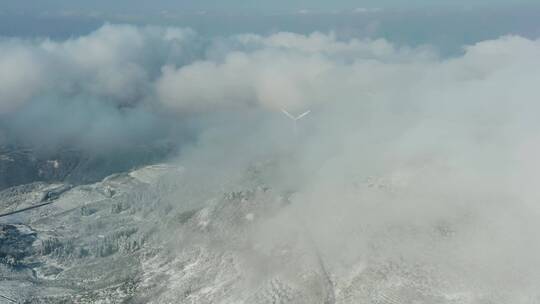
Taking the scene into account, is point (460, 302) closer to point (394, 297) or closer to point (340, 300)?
point (394, 297)

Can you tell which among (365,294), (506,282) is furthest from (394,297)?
(506,282)

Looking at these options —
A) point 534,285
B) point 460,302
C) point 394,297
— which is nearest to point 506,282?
point 534,285

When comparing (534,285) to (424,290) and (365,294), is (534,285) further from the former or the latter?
(365,294)

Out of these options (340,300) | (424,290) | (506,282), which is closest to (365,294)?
(340,300)

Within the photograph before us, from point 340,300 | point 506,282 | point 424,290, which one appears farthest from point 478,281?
point 340,300

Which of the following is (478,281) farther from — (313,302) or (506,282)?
(313,302)

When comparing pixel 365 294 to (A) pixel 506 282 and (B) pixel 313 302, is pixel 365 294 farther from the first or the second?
(A) pixel 506 282

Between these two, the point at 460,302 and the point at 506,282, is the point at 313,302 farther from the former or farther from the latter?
the point at 506,282
